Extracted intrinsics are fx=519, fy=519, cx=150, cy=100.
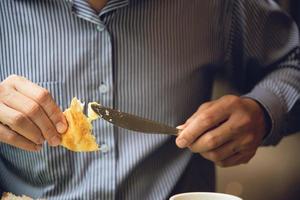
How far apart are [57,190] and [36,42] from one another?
0.35 meters

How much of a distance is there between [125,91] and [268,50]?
46cm

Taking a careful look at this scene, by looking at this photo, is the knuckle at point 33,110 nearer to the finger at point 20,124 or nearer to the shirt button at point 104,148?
the finger at point 20,124

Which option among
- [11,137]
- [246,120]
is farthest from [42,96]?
[246,120]

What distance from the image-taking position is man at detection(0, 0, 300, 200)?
3.94ft

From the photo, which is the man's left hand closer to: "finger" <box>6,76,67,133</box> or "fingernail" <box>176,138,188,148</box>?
"fingernail" <box>176,138,188,148</box>

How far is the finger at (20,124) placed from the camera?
0.97 meters

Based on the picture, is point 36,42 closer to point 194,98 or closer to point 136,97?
point 136,97

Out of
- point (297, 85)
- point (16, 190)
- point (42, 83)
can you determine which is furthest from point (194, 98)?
point (16, 190)

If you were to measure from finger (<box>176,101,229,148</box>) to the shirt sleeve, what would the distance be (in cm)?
21

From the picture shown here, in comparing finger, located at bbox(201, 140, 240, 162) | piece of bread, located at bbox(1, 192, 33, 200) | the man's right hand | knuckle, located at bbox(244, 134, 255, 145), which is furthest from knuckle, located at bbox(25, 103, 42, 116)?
knuckle, located at bbox(244, 134, 255, 145)

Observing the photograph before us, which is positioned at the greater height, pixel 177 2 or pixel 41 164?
pixel 177 2

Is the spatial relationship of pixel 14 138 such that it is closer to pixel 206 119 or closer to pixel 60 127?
pixel 60 127

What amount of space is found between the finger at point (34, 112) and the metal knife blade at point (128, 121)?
0.30 ft

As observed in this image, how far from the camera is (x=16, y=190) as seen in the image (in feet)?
4.16
